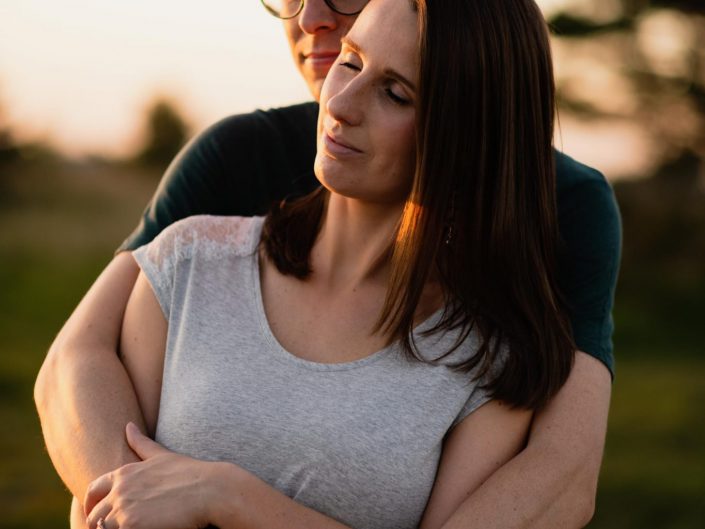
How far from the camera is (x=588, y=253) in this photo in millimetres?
2338

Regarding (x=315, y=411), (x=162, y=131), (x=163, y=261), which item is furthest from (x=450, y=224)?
(x=162, y=131)

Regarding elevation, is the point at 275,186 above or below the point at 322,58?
below

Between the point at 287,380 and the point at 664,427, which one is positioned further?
the point at 664,427

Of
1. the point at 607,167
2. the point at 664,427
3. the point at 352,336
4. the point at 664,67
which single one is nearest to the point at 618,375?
the point at 664,427

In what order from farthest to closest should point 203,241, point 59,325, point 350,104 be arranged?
point 59,325
point 203,241
point 350,104

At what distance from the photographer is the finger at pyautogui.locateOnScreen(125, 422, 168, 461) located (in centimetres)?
202

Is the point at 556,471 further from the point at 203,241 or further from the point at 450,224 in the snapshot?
the point at 203,241

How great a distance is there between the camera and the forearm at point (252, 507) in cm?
191

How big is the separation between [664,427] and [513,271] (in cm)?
484

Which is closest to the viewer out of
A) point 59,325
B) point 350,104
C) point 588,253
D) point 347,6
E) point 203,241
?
point 350,104

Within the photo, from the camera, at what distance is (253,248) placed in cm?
225

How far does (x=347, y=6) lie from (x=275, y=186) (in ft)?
Answer: 1.52

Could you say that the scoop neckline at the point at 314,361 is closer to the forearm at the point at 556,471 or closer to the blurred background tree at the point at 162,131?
the forearm at the point at 556,471

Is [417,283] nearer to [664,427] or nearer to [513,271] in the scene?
[513,271]
